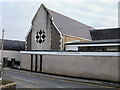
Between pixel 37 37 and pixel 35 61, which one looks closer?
pixel 35 61

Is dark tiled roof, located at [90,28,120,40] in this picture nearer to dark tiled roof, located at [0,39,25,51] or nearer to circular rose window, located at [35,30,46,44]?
circular rose window, located at [35,30,46,44]

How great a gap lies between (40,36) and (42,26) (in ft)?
7.44

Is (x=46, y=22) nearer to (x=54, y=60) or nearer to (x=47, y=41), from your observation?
(x=47, y=41)

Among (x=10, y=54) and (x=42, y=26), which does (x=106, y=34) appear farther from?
(x=10, y=54)

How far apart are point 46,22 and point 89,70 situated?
16.3 meters

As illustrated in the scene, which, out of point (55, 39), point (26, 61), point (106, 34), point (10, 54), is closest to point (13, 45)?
point (10, 54)

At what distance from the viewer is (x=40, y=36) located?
119ft

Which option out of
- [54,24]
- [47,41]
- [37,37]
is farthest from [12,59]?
[54,24]

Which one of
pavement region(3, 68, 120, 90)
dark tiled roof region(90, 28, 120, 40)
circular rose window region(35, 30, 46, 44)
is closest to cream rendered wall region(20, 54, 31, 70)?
circular rose window region(35, 30, 46, 44)

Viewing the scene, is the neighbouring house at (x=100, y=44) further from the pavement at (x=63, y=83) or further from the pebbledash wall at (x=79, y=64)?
the pavement at (x=63, y=83)

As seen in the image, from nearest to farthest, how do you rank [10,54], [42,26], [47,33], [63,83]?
[63,83], [47,33], [42,26], [10,54]

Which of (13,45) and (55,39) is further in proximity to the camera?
(13,45)

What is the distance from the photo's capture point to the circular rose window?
Result: 35.5m

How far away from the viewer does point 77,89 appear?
16.0m
